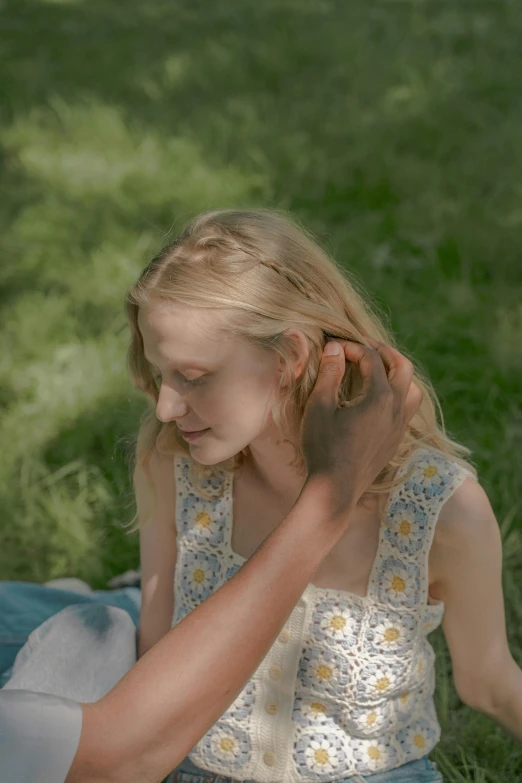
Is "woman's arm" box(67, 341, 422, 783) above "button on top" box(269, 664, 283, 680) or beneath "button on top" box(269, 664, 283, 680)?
above

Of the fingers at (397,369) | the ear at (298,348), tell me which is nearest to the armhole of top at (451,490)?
the fingers at (397,369)

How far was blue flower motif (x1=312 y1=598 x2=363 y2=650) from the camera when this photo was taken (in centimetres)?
212

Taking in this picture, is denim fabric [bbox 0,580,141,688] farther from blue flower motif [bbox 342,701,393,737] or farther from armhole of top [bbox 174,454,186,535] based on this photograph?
blue flower motif [bbox 342,701,393,737]

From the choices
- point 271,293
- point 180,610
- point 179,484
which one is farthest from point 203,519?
point 271,293

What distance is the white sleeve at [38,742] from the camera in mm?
1605

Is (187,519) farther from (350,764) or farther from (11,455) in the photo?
(11,455)

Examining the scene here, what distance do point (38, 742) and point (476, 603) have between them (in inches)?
37.1

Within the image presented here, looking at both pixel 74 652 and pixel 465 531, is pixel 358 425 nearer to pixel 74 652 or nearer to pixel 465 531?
pixel 465 531

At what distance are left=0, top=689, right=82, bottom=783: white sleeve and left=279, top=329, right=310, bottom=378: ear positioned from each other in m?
0.79

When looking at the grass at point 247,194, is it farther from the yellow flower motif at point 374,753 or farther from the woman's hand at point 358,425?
the woman's hand at point 358,425

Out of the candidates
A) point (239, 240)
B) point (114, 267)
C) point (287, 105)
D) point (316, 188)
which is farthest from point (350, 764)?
point (287, 105)

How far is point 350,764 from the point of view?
83.7 inches

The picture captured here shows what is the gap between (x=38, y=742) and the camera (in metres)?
1.62

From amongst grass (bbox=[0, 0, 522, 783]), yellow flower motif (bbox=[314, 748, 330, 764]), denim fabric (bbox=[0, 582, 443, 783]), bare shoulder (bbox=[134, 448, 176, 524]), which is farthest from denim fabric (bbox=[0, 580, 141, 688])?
yellow flower motif (bbox=[314, 748, 330, 764])
